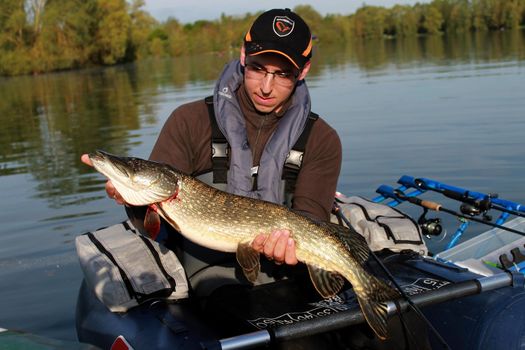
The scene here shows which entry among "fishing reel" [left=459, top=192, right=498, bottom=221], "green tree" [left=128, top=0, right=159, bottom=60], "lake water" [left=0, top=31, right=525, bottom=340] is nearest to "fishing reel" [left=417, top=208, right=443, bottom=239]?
"fishing reel" [left=459, top=192, right=498, bottom=221]

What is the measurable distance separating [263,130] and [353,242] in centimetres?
102

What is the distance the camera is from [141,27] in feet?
214

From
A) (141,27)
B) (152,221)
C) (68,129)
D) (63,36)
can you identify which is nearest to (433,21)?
(141,27)

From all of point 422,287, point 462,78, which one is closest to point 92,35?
point 462,78

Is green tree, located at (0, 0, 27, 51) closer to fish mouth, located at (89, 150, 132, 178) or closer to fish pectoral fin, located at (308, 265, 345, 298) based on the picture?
fish mouth, located at (89, 150, 132, 178)

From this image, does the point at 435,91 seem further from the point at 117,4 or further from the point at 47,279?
the point at 117,4

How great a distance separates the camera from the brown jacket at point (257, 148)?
3.54 m

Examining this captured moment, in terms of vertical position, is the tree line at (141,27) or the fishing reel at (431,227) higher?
the tree line at (141,27)

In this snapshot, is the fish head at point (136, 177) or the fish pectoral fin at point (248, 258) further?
the fish pectoral fin at point (248, 258)

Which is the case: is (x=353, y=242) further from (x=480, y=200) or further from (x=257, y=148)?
(x=480, y=200)

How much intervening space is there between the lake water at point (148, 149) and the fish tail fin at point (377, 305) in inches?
114

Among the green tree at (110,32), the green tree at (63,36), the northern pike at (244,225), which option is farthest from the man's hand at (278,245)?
the green tree at (110,32)

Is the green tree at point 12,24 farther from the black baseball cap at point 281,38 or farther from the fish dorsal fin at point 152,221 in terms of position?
the fish dorsal fin at point 152,221

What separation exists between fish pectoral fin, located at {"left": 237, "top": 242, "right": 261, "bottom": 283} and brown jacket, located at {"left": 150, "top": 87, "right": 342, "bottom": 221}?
1.68ft
